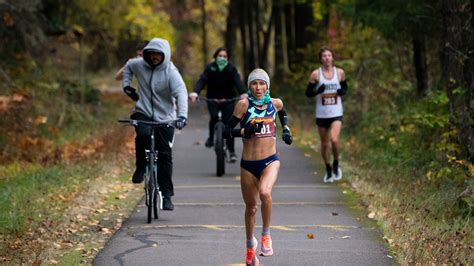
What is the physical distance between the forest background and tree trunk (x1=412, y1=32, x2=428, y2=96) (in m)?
0.03

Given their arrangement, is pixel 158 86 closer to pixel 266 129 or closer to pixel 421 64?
pixel 266 129

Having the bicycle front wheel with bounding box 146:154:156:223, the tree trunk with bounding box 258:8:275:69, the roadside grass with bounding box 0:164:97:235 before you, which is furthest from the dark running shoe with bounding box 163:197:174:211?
the tree trunk with bounding box 258:8:275:69

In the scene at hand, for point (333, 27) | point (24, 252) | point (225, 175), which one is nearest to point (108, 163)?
point (225, 175)

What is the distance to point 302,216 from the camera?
38.8ft

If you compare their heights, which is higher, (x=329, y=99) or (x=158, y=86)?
(x=158, y=86)

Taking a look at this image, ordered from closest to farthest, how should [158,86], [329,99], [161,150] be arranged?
[158,86] < [161,150] < [329,99]

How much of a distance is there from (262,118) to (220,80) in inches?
306

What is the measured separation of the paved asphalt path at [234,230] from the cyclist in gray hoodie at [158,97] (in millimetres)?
622

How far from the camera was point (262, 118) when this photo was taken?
8.80 metres

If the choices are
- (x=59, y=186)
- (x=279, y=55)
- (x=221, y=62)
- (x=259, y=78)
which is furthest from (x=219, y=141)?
(x=279, y=55)

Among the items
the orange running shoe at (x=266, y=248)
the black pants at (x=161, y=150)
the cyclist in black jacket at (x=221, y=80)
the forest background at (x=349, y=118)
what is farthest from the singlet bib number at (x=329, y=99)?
the orange running shoe at (x=266, y=248)

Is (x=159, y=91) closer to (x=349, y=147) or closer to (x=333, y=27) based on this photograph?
(x=349, y=147)

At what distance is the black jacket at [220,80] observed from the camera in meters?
16.4

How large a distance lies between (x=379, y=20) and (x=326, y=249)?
9187 mm
